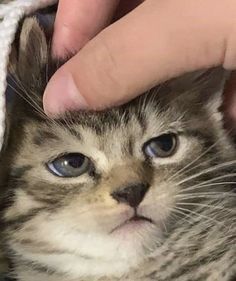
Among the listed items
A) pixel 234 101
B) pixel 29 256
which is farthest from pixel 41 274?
pixel 234 101

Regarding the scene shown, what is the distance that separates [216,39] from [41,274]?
562 mm

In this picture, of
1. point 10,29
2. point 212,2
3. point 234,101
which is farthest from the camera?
point 234,101

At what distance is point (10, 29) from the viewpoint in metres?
1.10

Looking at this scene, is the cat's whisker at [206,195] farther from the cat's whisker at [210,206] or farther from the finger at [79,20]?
the finger at [79,20]

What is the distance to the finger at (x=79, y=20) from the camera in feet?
3.83

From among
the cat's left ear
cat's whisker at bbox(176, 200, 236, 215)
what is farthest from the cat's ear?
cat's whisker at bbox(176, 200, 236, 215)

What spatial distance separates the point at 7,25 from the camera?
43.4 inches

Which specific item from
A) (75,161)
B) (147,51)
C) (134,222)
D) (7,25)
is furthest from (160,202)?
(7,25)

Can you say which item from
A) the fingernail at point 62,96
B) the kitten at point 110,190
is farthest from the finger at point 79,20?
the fingernail at point 62,96

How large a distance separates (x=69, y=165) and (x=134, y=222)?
16 cm

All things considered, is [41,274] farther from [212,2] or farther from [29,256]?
[212,2]

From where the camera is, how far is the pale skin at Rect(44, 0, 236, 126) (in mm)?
977

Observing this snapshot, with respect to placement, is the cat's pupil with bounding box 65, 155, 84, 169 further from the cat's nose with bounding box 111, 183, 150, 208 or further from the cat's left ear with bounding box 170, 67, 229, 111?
the cat's left ear with bounding box 170, 67, 229, 111

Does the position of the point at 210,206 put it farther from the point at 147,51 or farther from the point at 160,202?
the point at 147,51
